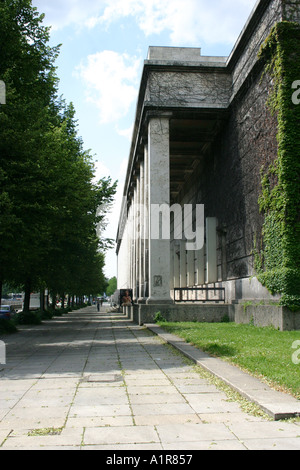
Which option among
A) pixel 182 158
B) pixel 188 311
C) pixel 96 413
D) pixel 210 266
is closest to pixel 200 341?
pixel 96 413

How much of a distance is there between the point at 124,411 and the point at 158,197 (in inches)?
776

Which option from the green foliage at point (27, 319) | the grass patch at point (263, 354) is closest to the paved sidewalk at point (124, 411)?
the grass patch at point (263, 354)

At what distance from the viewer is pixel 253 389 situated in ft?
23.5

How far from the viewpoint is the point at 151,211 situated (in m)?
25.7

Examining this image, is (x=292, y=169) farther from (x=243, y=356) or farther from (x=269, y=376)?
(x=269, y=376)

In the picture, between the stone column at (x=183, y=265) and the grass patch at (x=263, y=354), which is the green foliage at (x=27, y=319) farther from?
the stone column at (x=183, y=265)

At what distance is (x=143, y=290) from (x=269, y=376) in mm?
25562

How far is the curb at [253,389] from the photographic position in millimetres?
5950

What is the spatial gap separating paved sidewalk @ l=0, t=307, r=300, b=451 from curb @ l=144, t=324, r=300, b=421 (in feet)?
0.67

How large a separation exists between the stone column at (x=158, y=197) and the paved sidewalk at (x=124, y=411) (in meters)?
13.5

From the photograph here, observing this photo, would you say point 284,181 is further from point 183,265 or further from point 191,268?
point 183,265

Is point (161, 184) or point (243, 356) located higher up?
point (161, 184)
